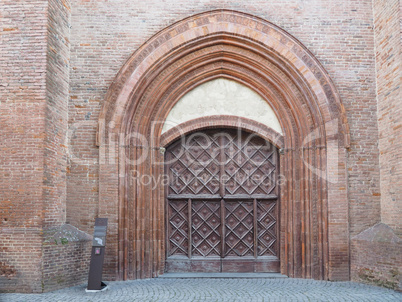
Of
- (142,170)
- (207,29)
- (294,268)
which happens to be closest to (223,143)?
(142,170)

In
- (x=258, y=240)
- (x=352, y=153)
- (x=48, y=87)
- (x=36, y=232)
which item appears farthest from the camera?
(x=258, y=240)

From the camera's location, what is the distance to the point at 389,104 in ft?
24.9

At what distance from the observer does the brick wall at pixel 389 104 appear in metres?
7.27

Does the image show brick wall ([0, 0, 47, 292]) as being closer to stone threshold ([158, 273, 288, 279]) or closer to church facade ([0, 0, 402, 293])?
church facade ([0, 0, 402, 293])

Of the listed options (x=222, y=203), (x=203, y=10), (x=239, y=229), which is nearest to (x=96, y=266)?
(x=222, y=203)

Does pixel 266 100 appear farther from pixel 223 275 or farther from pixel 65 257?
pixel 65 257

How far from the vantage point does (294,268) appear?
26.3 feet

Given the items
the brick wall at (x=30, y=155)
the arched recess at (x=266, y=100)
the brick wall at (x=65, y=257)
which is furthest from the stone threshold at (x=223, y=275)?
the brick wall at (x=30, y=155)

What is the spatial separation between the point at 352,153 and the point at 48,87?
231 inches

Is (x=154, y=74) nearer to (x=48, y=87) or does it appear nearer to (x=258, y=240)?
(x=48, y=87)

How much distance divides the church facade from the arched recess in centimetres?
3

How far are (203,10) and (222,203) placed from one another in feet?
13.0

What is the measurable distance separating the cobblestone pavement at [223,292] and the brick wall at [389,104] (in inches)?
54.5

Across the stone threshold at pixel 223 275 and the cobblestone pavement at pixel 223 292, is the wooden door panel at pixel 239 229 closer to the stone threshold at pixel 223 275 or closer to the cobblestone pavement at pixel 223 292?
the stone threshold at pixel 223 275
